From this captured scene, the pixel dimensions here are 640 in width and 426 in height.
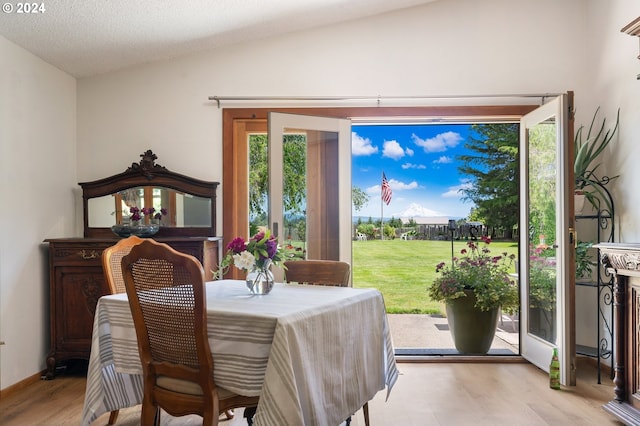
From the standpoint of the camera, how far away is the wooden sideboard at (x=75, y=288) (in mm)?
3887

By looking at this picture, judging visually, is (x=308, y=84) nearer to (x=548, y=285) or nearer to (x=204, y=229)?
(x=204, y=229)

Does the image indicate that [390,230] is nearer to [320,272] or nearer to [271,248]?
[320,272]

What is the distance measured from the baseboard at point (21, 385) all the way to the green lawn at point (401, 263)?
18.0ft

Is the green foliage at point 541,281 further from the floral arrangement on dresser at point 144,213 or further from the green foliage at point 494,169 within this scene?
the green foliage at point 494,169

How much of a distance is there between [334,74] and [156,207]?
72.3 inches

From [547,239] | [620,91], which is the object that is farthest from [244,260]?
[620,91]

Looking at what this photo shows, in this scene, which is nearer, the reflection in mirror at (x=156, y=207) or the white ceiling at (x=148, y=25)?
the white ceiling at (x=148, y=25)

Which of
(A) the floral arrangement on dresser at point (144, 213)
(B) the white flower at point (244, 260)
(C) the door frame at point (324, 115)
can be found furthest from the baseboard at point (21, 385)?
(B) the white flower at point (244, 260)

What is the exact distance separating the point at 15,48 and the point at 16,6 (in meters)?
0.69

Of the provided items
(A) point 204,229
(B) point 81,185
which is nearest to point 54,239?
(B) point 81,185

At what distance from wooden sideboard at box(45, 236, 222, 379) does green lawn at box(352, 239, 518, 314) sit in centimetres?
526

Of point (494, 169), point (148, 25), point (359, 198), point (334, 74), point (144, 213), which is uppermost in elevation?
point (148, 25)

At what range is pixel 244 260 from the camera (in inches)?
96.3

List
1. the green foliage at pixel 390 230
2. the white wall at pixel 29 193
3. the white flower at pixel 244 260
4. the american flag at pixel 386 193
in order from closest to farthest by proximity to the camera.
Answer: the white flower at pixel 244 260
the white wall at pixel 29 193
the american flag at pixel 386 193
the green foliage at pixel 390 230
